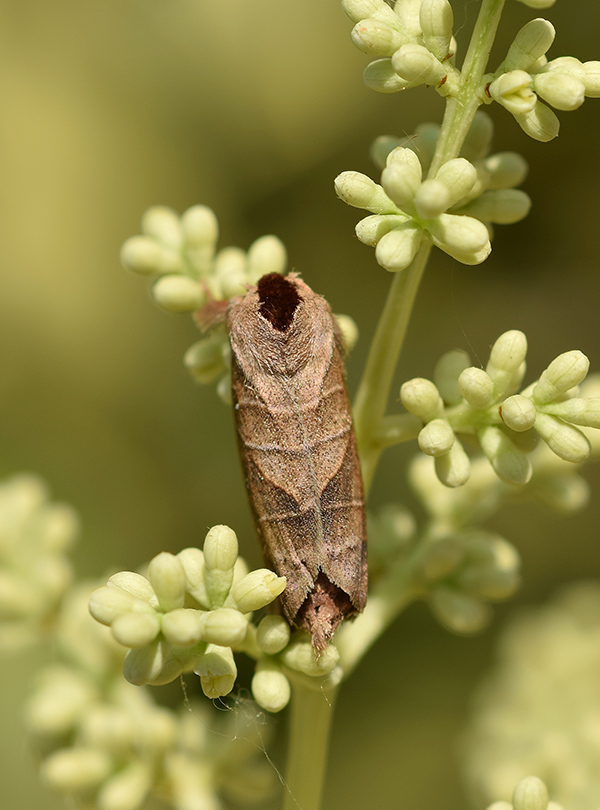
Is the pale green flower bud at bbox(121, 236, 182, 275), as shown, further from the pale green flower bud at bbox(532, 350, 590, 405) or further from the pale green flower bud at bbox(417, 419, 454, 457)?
the pale green flower bud at bbox(532, 350, 590, 405)

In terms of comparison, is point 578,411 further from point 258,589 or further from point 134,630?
point 134,630

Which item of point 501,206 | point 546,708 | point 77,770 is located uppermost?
point 501,206

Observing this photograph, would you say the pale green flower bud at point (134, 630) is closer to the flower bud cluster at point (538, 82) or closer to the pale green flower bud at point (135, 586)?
the pale green flower bud at point (135, 586)

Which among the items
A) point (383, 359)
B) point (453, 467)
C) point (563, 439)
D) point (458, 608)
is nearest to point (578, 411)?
point (563, 439)

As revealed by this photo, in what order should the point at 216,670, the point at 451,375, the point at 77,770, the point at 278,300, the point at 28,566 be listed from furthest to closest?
the point at 28,566 < the point at 77,770 < the point at 451,375 < the point at 278,300 < the point at 216,670

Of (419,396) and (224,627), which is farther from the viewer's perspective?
(419,396)

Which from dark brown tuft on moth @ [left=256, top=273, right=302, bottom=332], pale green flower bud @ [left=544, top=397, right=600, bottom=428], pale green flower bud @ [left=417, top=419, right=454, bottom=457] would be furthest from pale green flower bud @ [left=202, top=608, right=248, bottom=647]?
pale green flower bud @ [left=544, top=397, right=600, bottom=428]

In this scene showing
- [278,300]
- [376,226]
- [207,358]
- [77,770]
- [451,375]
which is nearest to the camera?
[376,226]
